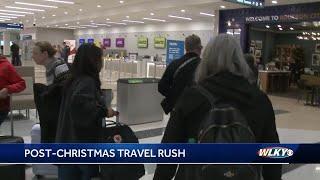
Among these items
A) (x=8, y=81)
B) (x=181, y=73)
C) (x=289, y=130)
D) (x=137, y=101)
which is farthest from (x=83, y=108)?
(x=289, y=130)

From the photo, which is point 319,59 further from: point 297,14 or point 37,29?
point 37,29

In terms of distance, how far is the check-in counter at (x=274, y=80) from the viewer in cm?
1430

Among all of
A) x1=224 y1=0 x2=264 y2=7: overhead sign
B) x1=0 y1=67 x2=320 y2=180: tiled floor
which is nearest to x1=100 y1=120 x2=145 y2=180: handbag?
x1=0 y1=67 x2=320 y2=180: tiled floor

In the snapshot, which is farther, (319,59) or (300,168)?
(319,59)

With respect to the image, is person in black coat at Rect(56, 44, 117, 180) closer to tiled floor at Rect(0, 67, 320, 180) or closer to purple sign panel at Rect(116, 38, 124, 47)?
tiled floor at Rect(0, 67, 320, 180)

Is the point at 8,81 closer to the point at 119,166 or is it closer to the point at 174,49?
the point at 119,166

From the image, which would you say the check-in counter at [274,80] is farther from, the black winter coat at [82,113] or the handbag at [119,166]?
the black winter coat at [82,113]

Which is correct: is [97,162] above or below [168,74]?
below

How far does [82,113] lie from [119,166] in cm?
37

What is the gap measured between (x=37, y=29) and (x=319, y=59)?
82.0ft

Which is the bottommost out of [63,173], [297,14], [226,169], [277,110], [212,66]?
[277,110]

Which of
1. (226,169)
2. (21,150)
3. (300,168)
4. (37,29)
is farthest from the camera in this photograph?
(37,29)

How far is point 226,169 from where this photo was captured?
1.52m

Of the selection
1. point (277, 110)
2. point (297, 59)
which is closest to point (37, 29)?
point (297, 59)
